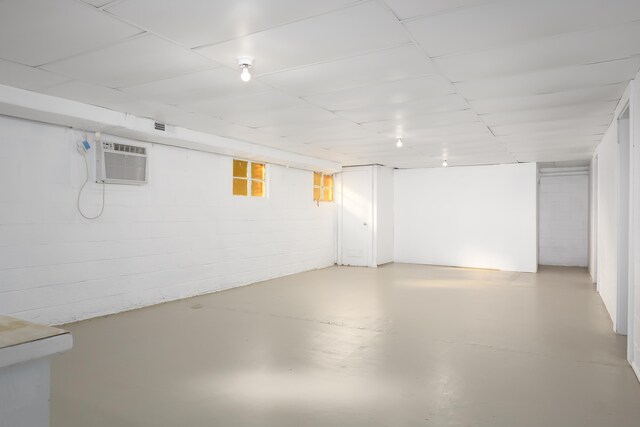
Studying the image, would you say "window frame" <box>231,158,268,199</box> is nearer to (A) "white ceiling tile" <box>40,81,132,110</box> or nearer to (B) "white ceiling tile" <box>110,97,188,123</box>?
(B) "white ceiling tile" <box>110,97,188,123</box>

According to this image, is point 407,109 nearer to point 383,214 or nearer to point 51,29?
point 51,29

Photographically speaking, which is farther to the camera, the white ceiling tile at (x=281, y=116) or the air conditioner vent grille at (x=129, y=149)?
the air conditioner vent grille at (x=129, y=149)

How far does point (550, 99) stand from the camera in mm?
4156

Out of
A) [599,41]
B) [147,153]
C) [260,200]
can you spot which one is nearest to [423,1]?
[599,41]

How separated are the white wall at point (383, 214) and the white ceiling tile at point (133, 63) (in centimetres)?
674

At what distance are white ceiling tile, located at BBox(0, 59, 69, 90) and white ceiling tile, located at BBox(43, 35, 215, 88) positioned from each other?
16 centimetres

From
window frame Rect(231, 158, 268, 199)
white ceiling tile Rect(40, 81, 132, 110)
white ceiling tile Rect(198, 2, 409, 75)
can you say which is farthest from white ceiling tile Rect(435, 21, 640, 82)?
window frame Rect(231, 158, 268, 199)

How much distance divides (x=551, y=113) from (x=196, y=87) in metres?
3.86

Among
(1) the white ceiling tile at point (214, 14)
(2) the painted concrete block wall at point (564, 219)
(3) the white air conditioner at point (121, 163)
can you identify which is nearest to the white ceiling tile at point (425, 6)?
(1) the white ceiling tile at point (214, 14)

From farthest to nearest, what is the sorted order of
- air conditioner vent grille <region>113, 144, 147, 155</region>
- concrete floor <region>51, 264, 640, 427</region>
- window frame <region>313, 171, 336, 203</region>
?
window frame <region>313, 171, 336, 203</region> → air conditioner vent grille <region>113, 144, 147, 155</region> → concrete floor <region>51, 264, 640, 427</region>

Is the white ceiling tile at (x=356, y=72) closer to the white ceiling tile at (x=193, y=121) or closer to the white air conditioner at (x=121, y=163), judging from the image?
the white ceiling tile at (x=193, y=121)

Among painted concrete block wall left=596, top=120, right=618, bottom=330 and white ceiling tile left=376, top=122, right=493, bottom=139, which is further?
white ceiling tile left=376, top=122, right=493, bottom=139

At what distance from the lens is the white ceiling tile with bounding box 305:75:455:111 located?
368cm

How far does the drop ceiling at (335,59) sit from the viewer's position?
2.40 meters
